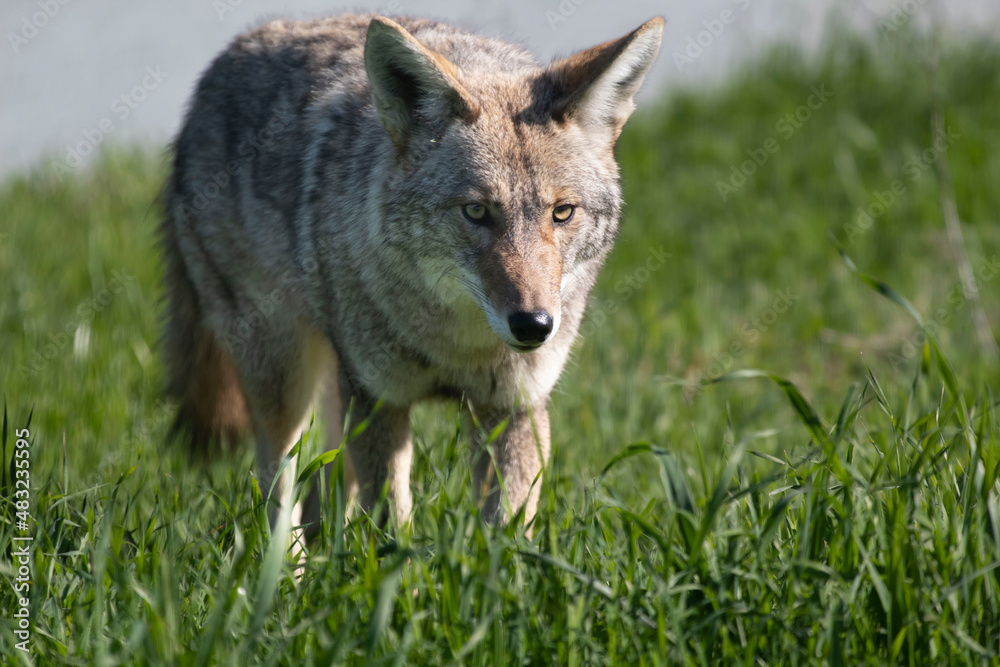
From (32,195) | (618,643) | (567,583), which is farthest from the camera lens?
(32,195)

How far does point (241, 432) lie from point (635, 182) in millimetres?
4925

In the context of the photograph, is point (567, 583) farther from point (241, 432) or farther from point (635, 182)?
point (635, 182)

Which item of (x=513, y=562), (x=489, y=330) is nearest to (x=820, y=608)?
(x=513, y=562)

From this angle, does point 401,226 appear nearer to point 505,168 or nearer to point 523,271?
point 505,168

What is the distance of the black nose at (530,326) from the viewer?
2.69 metres

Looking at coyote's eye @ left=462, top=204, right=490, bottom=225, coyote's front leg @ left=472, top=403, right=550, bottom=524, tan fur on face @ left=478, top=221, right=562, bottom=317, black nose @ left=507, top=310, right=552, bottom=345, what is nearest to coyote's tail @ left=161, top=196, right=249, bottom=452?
coyote's front leg @ left=472, top=403, right=550, bottom=524

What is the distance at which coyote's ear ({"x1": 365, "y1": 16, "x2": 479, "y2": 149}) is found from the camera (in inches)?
118

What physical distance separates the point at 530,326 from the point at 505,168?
0.63 m

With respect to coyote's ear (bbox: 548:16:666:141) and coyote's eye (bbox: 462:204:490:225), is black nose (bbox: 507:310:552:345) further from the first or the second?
coyote's ear (bbox: 548:16:666:141)

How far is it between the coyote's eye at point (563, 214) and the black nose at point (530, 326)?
1.56ft

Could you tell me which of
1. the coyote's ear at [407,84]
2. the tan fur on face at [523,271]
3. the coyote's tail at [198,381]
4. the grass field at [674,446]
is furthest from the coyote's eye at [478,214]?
the coyote's tail at [198,381]

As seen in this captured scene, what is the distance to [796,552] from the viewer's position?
2.27 metres

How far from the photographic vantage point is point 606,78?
3201mm

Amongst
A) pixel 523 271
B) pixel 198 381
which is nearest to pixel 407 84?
pixel 523 271
